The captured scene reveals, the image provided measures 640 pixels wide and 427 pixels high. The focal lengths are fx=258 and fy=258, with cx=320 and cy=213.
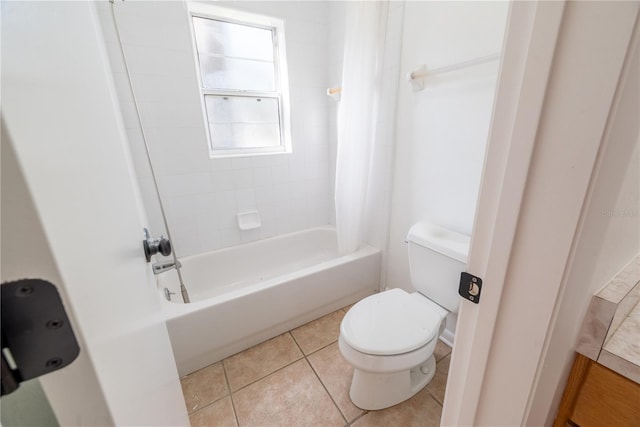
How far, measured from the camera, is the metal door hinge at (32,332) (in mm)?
192

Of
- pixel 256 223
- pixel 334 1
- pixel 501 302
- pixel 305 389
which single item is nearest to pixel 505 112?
pixel 501 302

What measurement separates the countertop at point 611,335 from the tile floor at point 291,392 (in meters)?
0.95

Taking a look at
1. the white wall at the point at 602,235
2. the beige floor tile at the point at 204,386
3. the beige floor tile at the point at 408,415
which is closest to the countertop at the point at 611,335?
the white wall at the point at 602,235

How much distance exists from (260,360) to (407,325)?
2.91 ft

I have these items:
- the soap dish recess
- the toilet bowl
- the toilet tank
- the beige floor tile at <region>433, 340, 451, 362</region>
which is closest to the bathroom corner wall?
the toilet tank

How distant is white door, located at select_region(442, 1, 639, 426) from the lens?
1.15ft

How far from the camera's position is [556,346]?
47cm

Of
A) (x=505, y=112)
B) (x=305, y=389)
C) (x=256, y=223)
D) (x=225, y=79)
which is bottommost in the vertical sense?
(x=305, y=389)

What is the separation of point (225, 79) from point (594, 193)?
2181mm

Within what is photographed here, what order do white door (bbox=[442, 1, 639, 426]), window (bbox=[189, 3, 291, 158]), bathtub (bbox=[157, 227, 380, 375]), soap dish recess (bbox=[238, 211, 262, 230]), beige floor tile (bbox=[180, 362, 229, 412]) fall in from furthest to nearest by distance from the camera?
soap dish recess (bbox=[238, 211, 262, 230]) → window (bbox=[189, 3, 291, 158]) → bathtub (bbox=[157, 227, 380, 375]) → beige floor tile (bbox=[180, 362, 229, 412]) → white door (bbox=[442, 1, 639, 426])

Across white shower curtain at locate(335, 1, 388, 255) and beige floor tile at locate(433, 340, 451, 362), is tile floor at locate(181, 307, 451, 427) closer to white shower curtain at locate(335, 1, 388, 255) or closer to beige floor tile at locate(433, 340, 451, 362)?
beige floor tile at locate(433, 340, 451, 362)

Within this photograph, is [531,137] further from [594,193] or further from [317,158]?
[317,158]

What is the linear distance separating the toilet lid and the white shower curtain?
0.66m

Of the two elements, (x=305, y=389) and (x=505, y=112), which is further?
(x=305, y=389)
